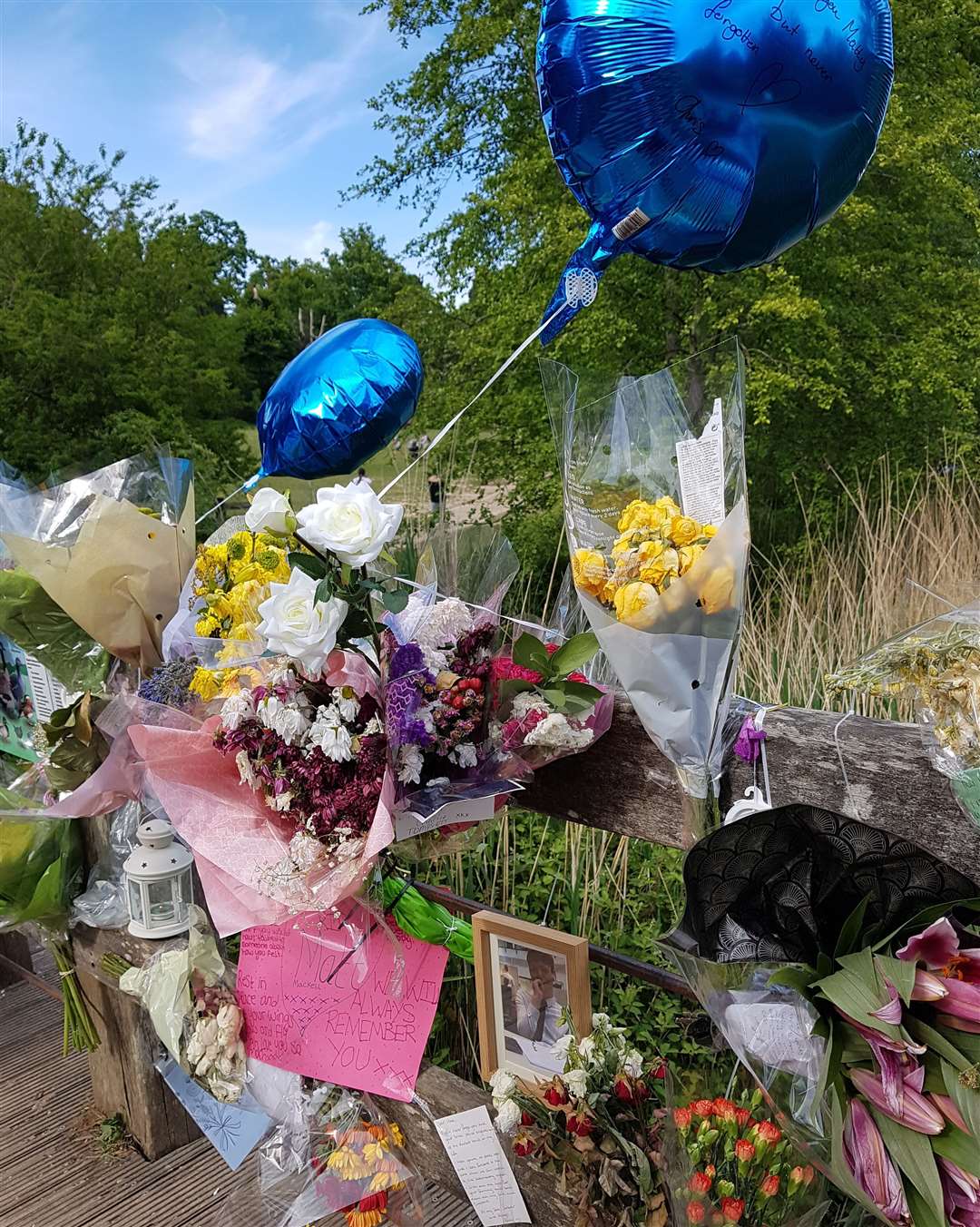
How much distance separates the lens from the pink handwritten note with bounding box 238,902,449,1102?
5.09ft

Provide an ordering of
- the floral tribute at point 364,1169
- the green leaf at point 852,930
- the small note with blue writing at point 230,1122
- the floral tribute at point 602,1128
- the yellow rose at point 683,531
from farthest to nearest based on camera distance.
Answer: the small note with blue writing at point 230,1122 → the floral tribute at point 364,1169 → the floral tribute at point 602,1128 → the yellow rose at point 683,531 → the green leaf at point 852,930

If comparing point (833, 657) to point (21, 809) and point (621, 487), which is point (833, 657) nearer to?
point (621, 487)

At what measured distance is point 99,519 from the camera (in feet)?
5.43

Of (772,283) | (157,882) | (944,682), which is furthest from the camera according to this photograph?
(772,283)

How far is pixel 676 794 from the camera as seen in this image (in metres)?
1.25

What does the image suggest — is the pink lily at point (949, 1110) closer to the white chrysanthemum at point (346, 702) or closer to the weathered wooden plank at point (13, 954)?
the white chrysanthemum at point (346, 702)

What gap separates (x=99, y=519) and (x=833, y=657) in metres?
2.32

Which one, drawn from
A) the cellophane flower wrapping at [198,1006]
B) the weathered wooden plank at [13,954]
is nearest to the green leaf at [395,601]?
the cellophane flower wrapping at [198,1006]

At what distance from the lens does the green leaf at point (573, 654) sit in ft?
4.09

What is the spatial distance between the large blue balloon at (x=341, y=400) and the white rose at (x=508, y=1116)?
1220 mm

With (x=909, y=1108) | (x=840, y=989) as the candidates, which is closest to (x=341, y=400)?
(x=840, y=989)

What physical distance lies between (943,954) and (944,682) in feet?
0.88

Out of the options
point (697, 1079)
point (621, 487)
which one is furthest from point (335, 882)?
point (621, 487)

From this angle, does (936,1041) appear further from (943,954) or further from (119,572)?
(119,572)
